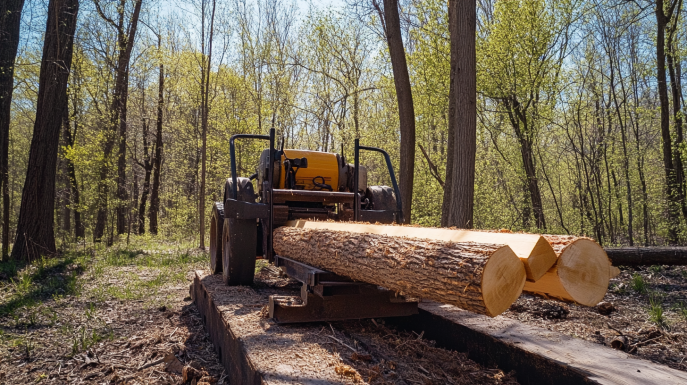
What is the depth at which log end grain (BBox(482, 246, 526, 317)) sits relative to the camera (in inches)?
91.4

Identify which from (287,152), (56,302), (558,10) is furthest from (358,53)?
(56,302)

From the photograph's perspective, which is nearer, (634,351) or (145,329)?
(634,351)

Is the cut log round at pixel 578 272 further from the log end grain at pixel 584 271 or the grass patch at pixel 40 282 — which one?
the grass patch at pixel 40 282

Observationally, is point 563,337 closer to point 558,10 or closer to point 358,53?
point 558,10

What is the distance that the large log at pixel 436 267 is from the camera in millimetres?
2338

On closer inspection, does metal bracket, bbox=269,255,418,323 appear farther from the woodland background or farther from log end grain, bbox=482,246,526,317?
the woodland background

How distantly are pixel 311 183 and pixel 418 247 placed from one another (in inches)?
135

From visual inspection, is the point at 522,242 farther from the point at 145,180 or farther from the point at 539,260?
the point at 145,180

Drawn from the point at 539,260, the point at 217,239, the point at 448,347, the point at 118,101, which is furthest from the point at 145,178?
the point at 539,260

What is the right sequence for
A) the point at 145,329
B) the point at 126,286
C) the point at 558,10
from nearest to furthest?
the point at 145,329, the point at 126,286, the point at 558,10

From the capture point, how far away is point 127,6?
17172 millimetres

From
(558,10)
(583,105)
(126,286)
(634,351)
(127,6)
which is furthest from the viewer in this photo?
(127,6)

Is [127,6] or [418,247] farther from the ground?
[127,6]

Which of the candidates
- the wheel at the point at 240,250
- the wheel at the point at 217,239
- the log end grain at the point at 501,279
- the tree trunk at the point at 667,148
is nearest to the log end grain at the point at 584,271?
the log end grain at the point at 501,279
